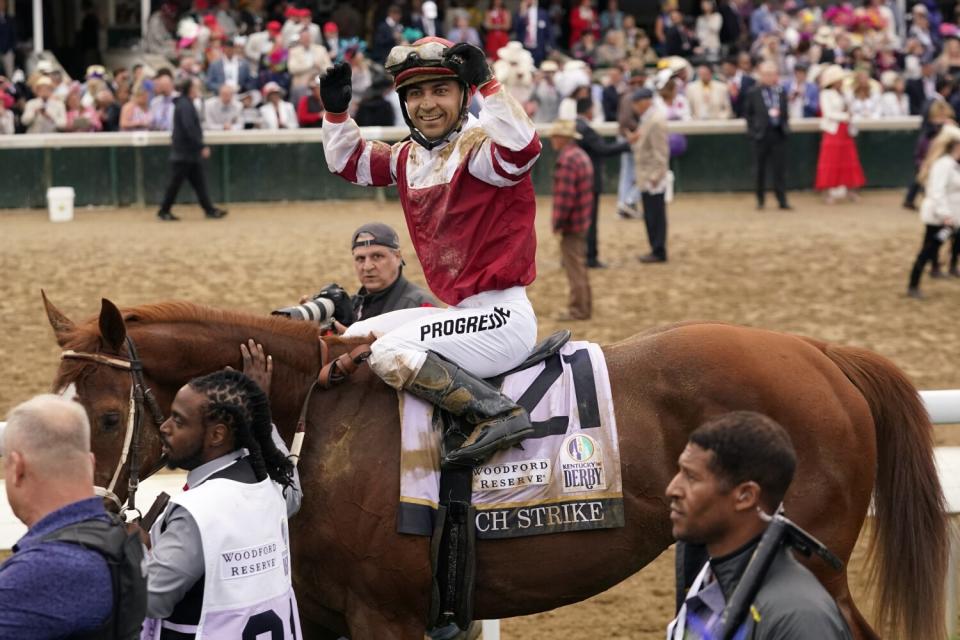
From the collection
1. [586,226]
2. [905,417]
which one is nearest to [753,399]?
[905,417]

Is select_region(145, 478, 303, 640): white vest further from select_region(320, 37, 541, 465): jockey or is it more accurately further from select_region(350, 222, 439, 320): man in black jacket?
select_region(350, 222, 439, 320): man in black jacket

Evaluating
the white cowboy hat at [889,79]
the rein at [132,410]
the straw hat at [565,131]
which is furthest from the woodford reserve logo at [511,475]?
the white cowboy hat at [889,79]

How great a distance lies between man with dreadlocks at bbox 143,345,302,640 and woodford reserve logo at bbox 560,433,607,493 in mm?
1149

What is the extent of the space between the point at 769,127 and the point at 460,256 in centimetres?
1585

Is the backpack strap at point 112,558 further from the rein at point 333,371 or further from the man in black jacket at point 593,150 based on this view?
the man in black jacket at point 593,150

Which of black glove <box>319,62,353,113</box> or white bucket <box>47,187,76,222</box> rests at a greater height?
black glove <box>319,62,353,113</box>

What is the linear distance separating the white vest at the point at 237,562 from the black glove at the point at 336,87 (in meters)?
1.62

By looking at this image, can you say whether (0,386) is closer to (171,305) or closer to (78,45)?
(171,305)

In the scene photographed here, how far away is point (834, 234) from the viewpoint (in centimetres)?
1748

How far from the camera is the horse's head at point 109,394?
4184 mm

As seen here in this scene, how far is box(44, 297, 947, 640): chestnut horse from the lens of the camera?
4.38 m

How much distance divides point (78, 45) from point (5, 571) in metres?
23.5

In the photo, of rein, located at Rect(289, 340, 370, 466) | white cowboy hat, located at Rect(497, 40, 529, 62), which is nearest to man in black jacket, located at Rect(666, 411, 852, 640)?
rein, located at Rect(289, 340, 370, 466)

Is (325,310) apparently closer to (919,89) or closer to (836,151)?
(836,151)
